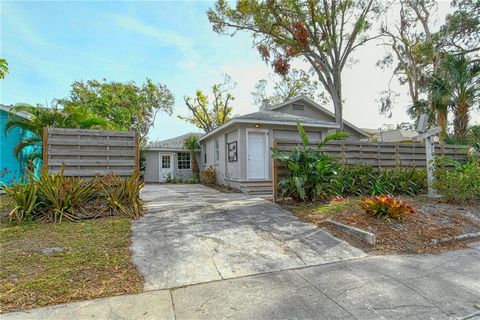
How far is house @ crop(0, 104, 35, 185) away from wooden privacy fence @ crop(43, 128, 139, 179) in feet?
12.3

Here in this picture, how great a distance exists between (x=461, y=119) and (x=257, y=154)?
8.11 metres

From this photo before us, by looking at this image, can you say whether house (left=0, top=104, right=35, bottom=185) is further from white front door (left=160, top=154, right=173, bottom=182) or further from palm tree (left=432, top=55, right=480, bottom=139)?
palm tree (left=432, top=55, right=480, bottom=139)

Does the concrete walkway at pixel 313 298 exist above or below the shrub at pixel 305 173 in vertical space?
below

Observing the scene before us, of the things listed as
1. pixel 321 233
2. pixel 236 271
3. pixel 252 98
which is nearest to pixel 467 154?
pixel 321 233

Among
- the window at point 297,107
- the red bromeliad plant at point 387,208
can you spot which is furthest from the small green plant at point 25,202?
the window at point 297,107

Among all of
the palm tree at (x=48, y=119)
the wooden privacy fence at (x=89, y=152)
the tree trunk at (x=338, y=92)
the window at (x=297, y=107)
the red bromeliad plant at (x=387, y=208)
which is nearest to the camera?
the red bromeliad plant at (x=387, y=208)

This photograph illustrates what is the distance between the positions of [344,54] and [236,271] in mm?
11709

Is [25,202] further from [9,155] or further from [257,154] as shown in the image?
[257,154]

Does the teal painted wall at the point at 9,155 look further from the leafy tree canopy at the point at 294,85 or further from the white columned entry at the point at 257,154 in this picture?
the leafy tree canopy at the point at 294,85

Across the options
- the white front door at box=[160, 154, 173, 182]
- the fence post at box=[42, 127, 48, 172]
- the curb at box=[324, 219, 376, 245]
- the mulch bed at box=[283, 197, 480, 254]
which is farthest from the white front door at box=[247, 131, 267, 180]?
the white front door at box=[160, 154, 173, 182]

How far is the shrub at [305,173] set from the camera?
668 centimetres

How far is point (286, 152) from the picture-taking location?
7.30 metres

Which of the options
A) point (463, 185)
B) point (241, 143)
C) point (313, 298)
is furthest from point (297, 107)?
point (313, 298)

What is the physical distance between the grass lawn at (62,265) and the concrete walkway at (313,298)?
0.21 metres
